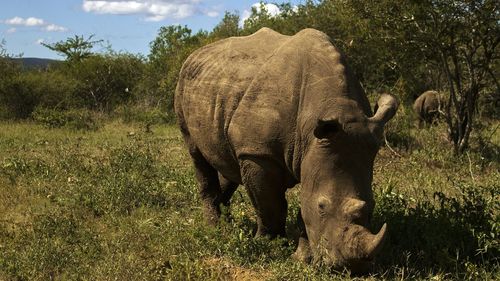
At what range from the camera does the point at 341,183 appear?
5.00 metres

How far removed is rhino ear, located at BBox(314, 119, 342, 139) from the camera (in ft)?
16.3

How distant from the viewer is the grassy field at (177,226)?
5.59 metres

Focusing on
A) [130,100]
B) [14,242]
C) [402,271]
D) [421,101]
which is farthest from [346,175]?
[130,100]

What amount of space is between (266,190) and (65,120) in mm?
13897

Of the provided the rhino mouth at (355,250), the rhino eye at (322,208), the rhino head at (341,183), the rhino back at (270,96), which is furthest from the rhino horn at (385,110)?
the rhino mouth at (355,250)

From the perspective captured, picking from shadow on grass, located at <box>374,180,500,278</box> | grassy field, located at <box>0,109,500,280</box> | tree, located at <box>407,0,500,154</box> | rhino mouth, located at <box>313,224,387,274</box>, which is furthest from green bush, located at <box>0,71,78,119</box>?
rhino mouth, located at <box>313,224,387,274</box>

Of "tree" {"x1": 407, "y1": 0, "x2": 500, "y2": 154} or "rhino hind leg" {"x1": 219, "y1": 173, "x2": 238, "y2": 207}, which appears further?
"tree" {"x1": 407, "y1": 0, "x2": 500, "y2": 154}

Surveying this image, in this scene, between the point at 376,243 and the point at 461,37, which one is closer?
the point at 376,243

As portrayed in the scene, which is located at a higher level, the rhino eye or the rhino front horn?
the rhino eye

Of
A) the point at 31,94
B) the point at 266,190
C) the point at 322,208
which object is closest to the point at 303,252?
the point at 266,190

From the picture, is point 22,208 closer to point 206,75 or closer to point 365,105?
point 206,75

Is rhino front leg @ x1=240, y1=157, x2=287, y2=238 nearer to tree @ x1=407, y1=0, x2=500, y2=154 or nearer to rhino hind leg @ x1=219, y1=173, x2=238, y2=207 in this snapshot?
rhino hind leg @ x1=219, y1=173, x2=238, y2=207

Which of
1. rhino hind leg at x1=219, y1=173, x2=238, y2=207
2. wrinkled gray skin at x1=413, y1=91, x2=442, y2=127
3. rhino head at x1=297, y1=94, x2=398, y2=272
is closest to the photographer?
rhino head at x1=297, y1=94, x2=398, y2=272

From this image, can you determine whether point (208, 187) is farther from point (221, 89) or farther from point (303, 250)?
point (303, 250)
